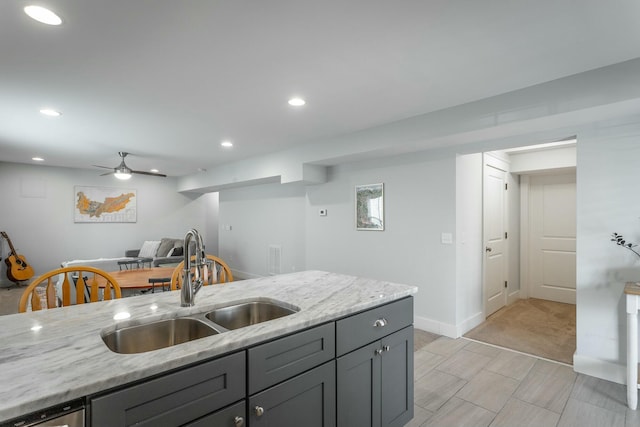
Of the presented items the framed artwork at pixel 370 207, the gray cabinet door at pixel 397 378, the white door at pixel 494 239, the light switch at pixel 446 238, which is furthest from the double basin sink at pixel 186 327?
the white door at pixel 494 239

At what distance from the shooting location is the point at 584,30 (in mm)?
1901

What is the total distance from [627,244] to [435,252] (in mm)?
1687

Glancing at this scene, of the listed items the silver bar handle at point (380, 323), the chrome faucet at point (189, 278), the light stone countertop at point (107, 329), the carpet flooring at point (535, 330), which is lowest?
the carpet flooring at point (535, 330)

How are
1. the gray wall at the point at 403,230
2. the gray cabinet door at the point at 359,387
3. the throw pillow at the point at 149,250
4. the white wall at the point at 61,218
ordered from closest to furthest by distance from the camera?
the gray cabinet door at the point at 359,387 < the gray wall at the point at 403,230 < the white wall at the point at 61,218 < the throw pillow at the point at 149,250

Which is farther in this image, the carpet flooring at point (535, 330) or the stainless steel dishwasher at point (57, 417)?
the carpet flooring at point (535, 330)

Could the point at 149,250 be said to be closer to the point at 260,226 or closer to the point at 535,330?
the point at 260,226

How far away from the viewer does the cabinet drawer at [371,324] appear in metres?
1.63

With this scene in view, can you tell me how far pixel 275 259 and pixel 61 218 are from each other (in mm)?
4768

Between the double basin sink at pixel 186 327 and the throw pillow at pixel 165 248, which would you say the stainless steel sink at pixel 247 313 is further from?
the throw pillow at pixel 165 248

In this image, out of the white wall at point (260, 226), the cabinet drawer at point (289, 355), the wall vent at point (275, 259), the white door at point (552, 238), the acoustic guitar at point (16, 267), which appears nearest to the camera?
the cabinet drawer at point (289, 355)

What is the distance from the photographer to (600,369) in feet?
9.00

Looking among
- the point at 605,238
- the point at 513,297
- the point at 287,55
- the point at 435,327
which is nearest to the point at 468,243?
the point at 435,327

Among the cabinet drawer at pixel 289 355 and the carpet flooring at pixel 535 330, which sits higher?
the cabinet drawer at pixel 289 355

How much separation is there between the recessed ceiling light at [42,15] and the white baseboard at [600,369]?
4.42 meters
